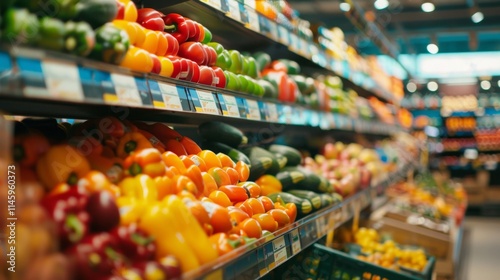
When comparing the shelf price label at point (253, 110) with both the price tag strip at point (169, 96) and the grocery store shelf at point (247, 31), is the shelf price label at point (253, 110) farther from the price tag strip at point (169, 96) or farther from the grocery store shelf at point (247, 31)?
the price tag strip at point (169, 96)

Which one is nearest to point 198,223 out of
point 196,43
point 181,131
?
point 196,43

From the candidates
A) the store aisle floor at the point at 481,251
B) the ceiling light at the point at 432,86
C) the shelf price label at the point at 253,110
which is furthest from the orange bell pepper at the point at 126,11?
the ceiling light at the point at 432,86

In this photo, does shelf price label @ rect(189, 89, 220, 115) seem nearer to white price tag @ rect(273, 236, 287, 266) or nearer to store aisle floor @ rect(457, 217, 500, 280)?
white price tag @ rect(273, 236, 287, 266)

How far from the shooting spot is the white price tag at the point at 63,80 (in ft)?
3.63

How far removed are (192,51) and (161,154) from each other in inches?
20.3

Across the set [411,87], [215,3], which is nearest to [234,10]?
[215,3]

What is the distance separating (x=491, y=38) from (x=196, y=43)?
42.7ft

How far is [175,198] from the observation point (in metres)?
1.39

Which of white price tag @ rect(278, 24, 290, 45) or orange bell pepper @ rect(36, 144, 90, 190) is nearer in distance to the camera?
orange bell pepper @ rect(36, 144, 90, 190)

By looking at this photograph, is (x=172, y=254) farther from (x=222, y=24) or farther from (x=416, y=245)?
(x=416, y=245)

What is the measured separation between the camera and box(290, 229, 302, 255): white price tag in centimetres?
196

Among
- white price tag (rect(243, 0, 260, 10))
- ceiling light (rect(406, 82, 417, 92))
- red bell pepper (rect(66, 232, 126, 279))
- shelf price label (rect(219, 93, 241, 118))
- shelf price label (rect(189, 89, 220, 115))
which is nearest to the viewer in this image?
red bell pepper (rect(66, 232, 126, 279))

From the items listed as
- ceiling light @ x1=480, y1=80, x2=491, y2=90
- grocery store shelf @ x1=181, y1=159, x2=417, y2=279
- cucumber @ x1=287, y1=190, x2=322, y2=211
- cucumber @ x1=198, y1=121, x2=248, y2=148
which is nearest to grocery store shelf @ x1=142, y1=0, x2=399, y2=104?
cucumber @ x1=198, y1=121, x2=248, y2=148

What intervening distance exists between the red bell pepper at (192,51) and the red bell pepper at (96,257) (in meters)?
1.10
